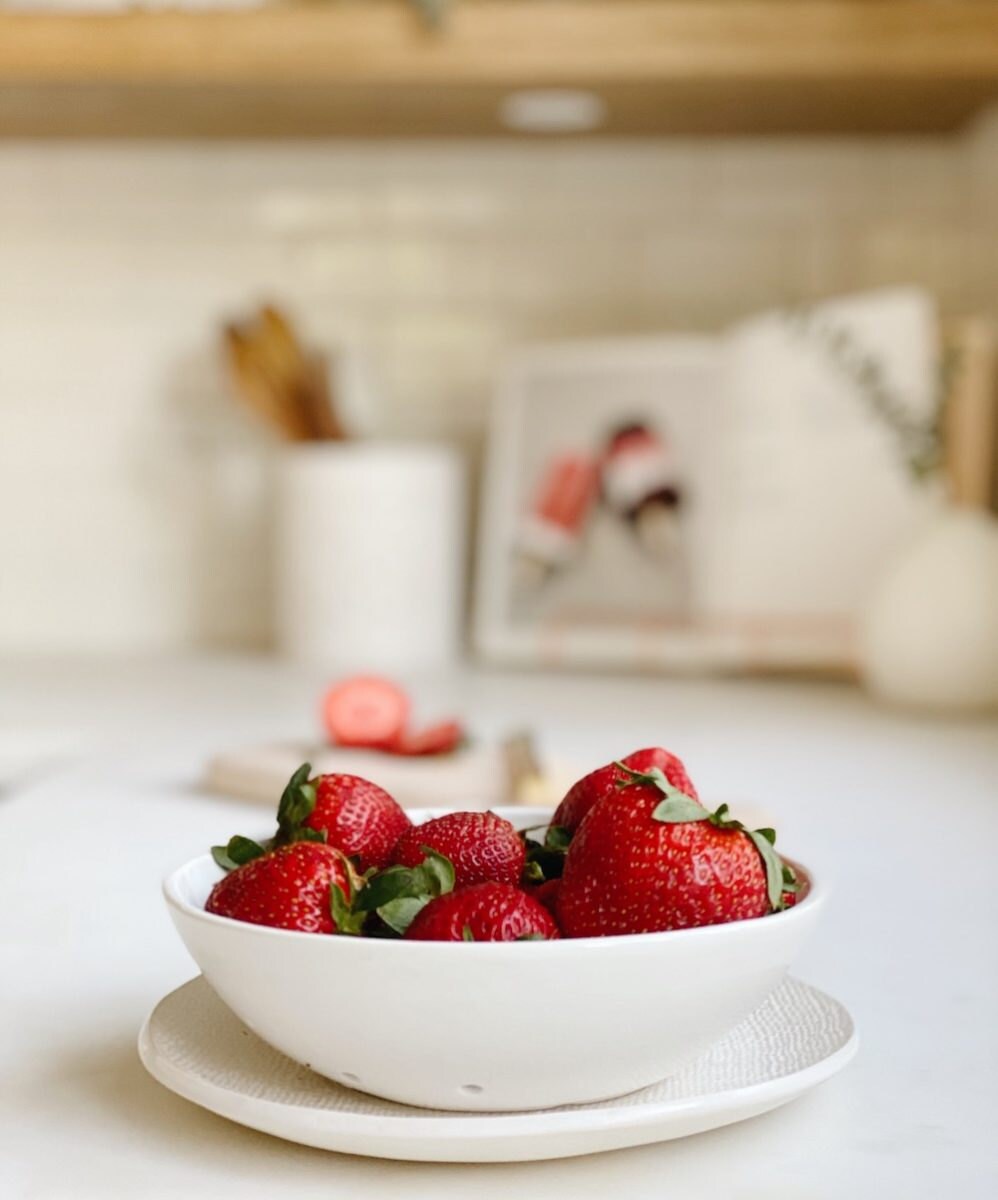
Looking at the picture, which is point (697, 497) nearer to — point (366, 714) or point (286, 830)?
point (366, 714)

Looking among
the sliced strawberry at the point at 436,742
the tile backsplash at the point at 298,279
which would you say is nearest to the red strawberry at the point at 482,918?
the sliced strawberry at the point at 436,742

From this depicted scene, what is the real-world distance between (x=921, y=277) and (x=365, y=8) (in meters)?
0.80

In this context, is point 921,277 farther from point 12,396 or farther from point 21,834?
point 21,834

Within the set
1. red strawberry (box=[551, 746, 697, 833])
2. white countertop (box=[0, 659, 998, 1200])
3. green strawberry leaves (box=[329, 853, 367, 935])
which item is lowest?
white countertop (box=[0, 659, 998, 1200])

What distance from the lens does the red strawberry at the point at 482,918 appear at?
1.66ft

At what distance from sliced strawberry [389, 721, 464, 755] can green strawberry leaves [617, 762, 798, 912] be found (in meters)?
0.66

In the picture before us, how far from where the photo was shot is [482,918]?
507 mm

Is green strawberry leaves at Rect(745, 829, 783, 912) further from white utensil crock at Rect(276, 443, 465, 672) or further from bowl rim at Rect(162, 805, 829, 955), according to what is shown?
white utensil crock at Rect(276, 443, 465, 672)

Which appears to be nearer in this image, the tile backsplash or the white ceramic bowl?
the white ceramic bowl

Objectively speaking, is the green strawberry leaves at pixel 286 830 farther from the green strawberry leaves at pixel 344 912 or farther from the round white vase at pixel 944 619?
the round white vase at pixel 944 619

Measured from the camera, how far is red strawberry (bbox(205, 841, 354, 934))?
1.71 ft

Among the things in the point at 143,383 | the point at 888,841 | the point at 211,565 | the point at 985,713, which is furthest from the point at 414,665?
the point at 888,841

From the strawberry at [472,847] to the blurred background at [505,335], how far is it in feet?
3.68

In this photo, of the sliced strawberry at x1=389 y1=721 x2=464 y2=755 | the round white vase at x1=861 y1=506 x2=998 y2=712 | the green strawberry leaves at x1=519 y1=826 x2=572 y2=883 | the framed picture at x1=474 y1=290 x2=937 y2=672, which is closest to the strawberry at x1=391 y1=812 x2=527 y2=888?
the green strawberry leaves at x1=519 y1=826 x2=572 y2=883
